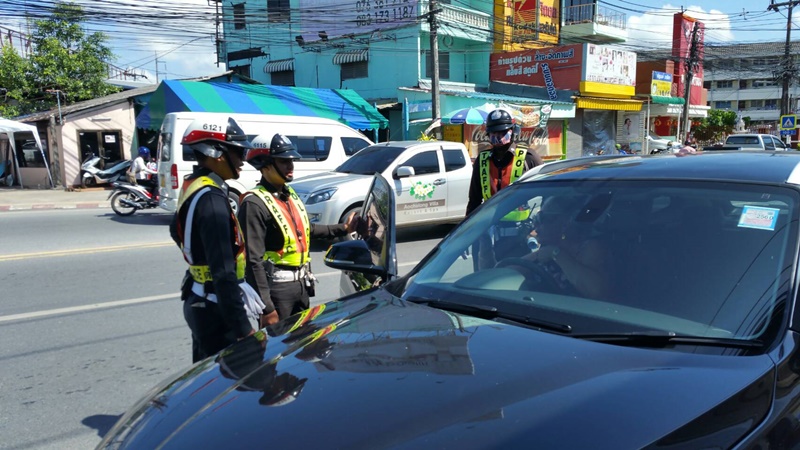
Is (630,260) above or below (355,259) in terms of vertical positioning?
above

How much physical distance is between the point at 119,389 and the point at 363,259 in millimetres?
2420

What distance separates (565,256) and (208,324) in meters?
1.84

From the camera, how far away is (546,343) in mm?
1918

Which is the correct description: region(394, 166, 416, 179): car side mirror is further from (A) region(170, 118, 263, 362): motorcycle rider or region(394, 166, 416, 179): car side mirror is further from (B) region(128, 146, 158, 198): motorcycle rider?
(B) region(128, 146, 158, 198): motorcycle rider

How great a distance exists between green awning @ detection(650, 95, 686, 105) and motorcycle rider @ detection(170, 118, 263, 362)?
32.4 m

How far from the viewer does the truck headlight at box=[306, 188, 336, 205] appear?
9141 millimetres

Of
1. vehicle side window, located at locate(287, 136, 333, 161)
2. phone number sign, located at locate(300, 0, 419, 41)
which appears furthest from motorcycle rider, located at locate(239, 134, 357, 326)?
phone number sign, located at locate(300, 0, 419, 41)

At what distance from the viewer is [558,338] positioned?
1965 mm

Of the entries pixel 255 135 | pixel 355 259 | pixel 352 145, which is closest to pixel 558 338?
pixel 355 259

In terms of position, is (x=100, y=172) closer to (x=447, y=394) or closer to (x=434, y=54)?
(x=434, y=54)

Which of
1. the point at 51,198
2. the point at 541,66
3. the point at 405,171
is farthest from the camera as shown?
the point at 541,66

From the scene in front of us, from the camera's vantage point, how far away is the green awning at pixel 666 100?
31.6m

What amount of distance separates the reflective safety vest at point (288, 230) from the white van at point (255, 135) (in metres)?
6.91

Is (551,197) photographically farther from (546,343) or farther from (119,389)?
(119,389)
